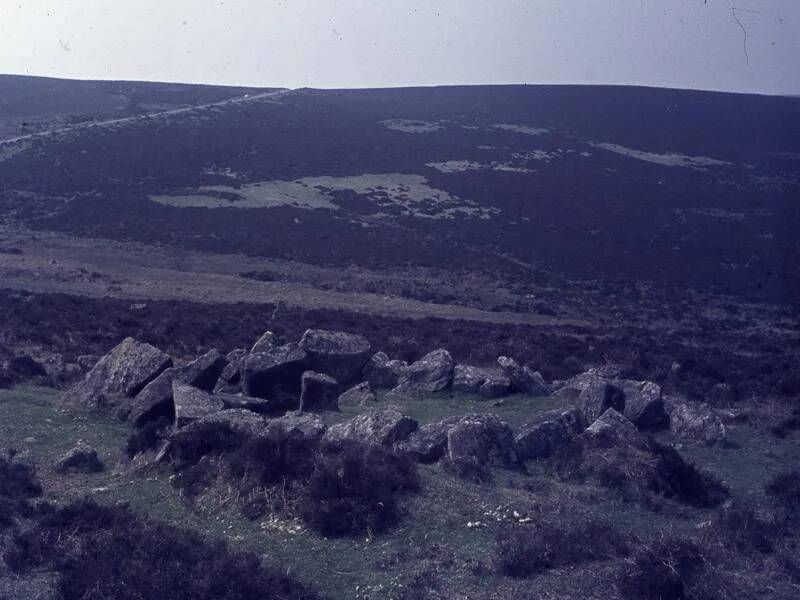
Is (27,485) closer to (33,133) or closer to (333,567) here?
(333,567)

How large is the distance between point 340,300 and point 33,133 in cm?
4593

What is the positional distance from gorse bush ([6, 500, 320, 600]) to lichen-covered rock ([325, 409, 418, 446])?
3167 millimetres

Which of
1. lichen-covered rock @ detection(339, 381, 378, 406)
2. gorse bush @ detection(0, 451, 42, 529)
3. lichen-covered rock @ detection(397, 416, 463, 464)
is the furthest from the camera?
lichen-covered rock @ detection(339, 381, 378, 406)

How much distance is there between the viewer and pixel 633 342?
3031 cm

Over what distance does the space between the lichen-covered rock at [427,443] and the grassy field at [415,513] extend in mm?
488

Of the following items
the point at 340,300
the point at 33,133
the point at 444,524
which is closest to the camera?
the point at 444,524

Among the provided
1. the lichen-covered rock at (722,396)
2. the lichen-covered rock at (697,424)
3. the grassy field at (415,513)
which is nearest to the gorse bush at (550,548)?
the grassy field at (415,513)

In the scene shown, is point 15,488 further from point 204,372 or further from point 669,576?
point 669,576

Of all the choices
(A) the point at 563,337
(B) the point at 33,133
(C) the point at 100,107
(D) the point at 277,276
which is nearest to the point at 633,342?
(A) the point at 563,337

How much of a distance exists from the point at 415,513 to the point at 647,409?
632 centimetres

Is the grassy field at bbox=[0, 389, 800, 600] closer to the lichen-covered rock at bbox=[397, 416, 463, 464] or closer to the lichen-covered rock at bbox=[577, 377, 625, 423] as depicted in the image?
the lichen-covered rock at bbox=[397, 416, 463, 464]

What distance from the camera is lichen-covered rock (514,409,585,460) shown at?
11.2 meters

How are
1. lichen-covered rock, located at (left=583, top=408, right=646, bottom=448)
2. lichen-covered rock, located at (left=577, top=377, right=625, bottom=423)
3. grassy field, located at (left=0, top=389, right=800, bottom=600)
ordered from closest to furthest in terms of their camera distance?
1. grassy field, located at (left=0, top=389, right=800, bottom=600)
2. lichen-covered rock, located at (left=583, top=408, right=646, bottom=448)
3. lichen-covered rock, located at (left=577, top=377, right=625, bottom=423)

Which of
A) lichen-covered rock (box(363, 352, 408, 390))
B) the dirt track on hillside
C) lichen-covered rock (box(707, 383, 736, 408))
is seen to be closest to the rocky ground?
lichen-covered rock (box(363, 352, 408, 390))
